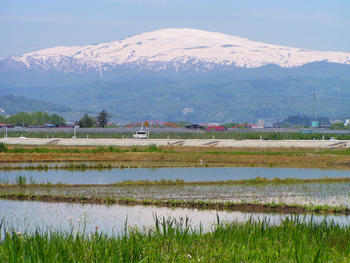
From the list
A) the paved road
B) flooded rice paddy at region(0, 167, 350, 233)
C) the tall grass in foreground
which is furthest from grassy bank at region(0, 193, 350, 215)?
the paved road

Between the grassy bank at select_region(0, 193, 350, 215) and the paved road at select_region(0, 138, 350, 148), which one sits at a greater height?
the paved road at select_region(0, 138, 350, 148)

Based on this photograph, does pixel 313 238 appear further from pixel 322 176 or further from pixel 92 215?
pixel 322 176

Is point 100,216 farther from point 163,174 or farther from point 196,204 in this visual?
point 163,174

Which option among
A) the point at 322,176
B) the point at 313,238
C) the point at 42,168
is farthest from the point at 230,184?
the point at 313,238

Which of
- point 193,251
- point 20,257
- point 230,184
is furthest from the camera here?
point 230,184

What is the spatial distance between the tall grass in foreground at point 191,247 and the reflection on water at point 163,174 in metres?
18.5

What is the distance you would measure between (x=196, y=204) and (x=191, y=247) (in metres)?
10.1

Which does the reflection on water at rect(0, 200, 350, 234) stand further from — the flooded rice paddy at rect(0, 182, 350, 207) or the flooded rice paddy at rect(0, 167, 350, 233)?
the flooded rice paddy at rect(0, 182, 350, 207)

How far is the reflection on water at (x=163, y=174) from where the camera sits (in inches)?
1293

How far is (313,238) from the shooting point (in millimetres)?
13281

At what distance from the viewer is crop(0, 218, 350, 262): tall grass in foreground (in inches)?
442

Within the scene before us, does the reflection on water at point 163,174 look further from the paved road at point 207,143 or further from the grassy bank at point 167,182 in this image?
the paved road at point 207,143

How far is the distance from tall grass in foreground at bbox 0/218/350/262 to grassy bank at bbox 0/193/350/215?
7446 millimetres

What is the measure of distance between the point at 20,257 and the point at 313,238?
5.90 meters
